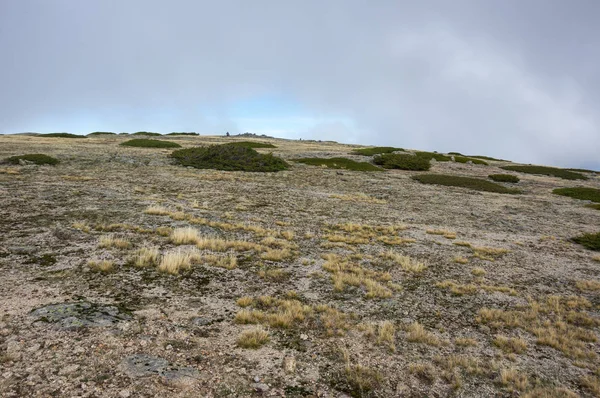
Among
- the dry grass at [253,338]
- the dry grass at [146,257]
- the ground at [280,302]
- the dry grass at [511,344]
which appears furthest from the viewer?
the dry grass at [146,257]

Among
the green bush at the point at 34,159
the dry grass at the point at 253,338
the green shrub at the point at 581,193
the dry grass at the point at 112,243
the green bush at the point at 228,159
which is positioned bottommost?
the dry grass at the point at 253,338

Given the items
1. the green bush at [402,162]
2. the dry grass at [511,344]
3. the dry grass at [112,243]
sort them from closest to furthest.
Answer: the dry grass at [511,344], the dry grass at [112,243], the green bush at [402,162]

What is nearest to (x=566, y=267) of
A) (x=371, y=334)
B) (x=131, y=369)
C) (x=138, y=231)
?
(x=371, y=334)

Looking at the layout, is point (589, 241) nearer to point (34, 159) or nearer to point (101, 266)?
point (101, 266)

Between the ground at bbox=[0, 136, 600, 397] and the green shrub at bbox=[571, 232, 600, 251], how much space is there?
818 millimetres

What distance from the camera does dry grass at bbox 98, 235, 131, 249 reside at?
12.4 m

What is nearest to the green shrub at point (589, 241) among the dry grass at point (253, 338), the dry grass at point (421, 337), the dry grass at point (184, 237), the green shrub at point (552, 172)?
the dry grass at point (421, 337)

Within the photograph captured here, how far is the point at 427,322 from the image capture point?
964 cm

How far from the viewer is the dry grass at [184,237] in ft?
45.3

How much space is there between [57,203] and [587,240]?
91.4 ft

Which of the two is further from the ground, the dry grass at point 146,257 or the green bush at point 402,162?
the green bush at point 402,162

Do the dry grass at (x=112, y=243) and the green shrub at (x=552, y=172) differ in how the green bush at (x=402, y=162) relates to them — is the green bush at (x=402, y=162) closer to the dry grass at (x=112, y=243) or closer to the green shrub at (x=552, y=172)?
the green shrub at (x=552, y=172)

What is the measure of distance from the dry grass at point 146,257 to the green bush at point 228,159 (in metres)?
25.6

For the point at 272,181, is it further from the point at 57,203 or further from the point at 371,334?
the point at 371,334
